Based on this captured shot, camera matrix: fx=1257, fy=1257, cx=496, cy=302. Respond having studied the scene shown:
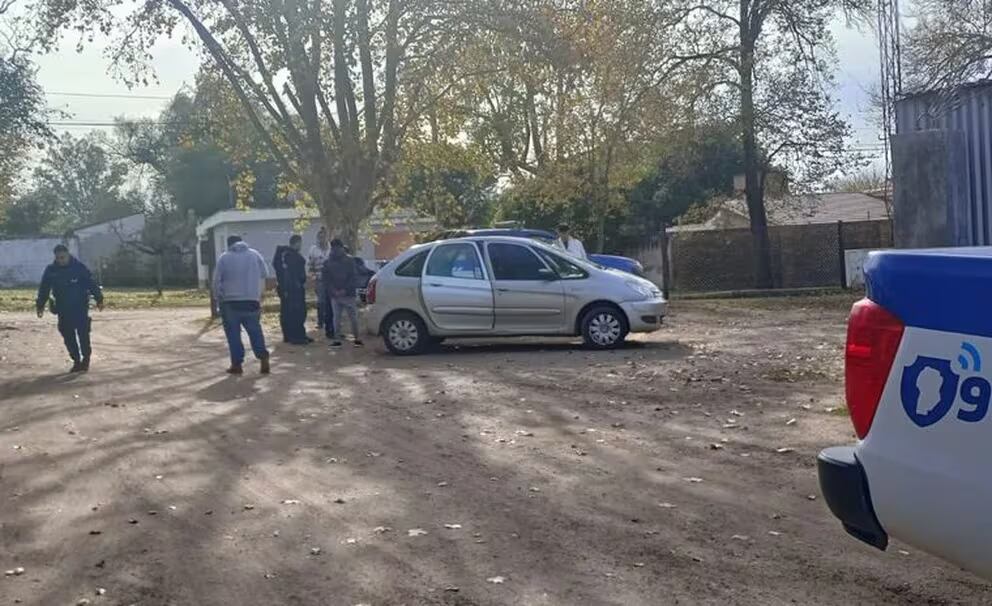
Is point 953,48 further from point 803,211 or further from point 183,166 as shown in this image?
point 183,166

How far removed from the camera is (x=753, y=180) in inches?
1251

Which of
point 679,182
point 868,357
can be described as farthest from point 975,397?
point 679,182

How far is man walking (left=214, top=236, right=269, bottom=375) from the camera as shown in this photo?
14.7 m

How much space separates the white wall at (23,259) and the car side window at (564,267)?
174ft

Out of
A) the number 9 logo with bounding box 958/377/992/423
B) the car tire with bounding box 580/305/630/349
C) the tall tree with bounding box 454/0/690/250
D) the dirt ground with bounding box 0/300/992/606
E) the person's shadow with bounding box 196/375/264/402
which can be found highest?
the tall tree with bounding box 454/0/690/250

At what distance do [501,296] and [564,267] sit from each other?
3.05 ft

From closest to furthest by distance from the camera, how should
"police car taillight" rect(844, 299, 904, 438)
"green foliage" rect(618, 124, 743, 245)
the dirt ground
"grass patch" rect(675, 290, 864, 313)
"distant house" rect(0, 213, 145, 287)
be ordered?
"police car taillight" rect(844, 299, 904, 438) < the dirt ground < "grass patch" rect(675, 290, 864, 313) < "green foliage" rect(618, 124, 743, 245) < "distant house" rect(0, 213, 145, 287)

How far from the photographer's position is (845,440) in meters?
9.37

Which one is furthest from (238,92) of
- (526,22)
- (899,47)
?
(899,47)

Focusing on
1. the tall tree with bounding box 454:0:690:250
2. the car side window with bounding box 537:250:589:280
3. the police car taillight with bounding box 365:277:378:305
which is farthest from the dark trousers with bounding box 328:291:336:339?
the tall tree with bounding box 454:0:690:250

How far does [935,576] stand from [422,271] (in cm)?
1151

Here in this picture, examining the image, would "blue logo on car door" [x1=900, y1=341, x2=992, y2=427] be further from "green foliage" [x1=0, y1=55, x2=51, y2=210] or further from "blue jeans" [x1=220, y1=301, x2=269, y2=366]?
"green foliage" [x1=0, y1=55, x2=51, y2=210]

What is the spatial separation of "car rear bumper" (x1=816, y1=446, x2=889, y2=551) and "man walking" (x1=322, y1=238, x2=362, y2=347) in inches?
577

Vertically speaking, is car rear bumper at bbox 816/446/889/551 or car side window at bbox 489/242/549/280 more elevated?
car side window at bbox 489/242/549/280
